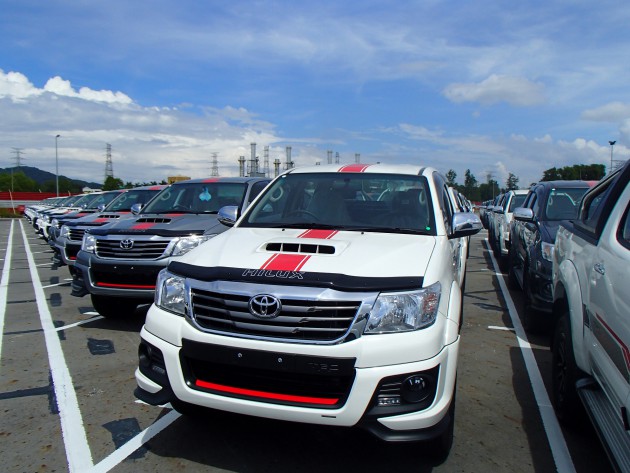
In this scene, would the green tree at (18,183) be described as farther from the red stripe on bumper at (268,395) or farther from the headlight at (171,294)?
the red stripe on bumper at (268,395)

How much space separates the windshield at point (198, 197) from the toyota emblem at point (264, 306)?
14.7 ft

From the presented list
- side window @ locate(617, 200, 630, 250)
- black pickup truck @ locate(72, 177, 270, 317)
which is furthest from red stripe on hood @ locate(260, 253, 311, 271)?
black pickup truck @ locate(72, 177, 270, 317)

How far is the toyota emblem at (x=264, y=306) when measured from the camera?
284cm

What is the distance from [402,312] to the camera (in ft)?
9.28

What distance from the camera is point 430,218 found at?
4.09m

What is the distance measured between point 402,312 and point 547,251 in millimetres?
3488

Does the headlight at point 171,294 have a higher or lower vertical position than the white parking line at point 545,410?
higher

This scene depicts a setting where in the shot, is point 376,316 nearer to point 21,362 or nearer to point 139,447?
point 139,447

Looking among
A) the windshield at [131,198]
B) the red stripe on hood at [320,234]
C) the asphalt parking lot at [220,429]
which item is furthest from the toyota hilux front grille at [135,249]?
the windshield at [131,198]

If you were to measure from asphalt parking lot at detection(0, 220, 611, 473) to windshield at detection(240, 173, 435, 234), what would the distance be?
151 centimetres

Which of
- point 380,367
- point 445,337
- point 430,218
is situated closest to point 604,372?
point 445,337

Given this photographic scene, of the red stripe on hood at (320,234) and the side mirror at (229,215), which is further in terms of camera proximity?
the side mirror at (229,215)

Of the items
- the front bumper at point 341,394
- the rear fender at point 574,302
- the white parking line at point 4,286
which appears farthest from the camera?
the white parking line at point 4,286

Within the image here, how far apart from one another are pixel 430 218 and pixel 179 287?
78.3 inches
